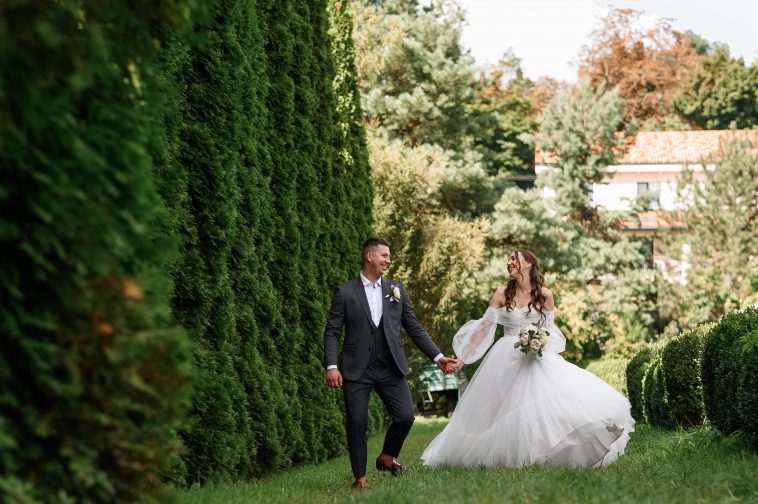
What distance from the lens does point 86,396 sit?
3.42 metres

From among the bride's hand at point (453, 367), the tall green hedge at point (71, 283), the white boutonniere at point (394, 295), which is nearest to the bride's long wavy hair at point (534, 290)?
the bride's hand at point (453, 367)

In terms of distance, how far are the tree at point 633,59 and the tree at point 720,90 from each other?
0.84 m

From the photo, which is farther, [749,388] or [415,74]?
[415,74]

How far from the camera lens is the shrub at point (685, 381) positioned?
13588 mm

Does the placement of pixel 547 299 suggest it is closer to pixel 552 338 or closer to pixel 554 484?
pixel 552 338

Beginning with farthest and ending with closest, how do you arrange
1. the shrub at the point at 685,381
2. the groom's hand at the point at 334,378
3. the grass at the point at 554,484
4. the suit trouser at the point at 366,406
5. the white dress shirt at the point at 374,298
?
the shrub at the point at 685,381
the white dress shirt at the point at 374,298
the suit trouser at the point at 366,406
the groom's hand at the point at 334,378
the grass at the point at 554,484

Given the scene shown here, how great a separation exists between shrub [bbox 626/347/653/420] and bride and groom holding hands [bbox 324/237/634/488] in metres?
8.54

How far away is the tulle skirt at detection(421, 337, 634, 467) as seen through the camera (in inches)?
357

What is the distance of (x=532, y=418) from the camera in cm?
931

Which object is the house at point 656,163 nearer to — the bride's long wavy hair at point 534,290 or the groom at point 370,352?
the bride's long wavy hair at point 534,290

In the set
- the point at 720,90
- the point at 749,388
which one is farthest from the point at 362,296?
the point at 720,90

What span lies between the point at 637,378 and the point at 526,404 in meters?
10.1

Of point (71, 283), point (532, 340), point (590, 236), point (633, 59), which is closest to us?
point (71, 283)

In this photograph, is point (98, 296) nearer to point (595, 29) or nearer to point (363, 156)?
point (363, 156)
